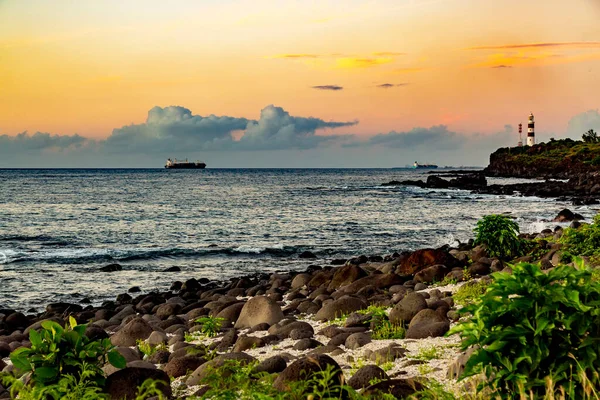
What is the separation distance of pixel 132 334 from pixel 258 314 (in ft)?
8.36

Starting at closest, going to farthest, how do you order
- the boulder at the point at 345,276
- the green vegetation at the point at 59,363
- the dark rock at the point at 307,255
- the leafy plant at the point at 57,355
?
the green vegetation at the point at 59,363, the leafy plant at the point at 57,355, the boulder at the point at 345,276, the dark rock at the point at 307,255

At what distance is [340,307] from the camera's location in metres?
12.0

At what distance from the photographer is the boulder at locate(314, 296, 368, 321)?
1192cm

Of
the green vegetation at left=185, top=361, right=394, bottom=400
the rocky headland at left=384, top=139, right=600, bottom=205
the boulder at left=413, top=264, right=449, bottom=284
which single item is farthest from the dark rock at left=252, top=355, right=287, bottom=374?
the rocky headland at left=384, top=139, right=600, bottom=205

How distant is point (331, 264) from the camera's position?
2525 centimetres

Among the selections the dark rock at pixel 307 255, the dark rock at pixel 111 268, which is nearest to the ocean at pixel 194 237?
the dark rock at pixel 111 268

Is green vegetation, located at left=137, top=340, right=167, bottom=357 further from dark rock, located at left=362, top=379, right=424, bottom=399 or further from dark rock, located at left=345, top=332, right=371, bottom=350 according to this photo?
dark rock, located at left=362, top=379, right=424, bottom=399

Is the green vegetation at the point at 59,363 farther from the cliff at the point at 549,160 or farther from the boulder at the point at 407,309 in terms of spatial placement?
the cliff at the point at 549,160

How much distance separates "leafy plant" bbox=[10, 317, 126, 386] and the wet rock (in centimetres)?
263

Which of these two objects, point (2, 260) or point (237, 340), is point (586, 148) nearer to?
point (2, 260)

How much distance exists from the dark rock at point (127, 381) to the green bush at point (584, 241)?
10540 mm

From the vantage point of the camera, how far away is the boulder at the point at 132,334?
38.9ft

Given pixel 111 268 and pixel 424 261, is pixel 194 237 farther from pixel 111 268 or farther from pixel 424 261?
pixel 424 261

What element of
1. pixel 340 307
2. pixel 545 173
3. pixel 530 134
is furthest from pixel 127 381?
pixel 530 134
